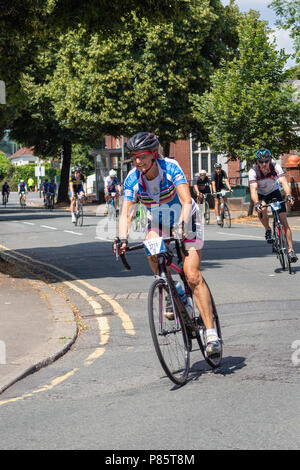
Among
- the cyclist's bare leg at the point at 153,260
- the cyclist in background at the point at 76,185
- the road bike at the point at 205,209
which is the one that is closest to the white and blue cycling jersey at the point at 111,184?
the cyclist in background at the point at 76,185

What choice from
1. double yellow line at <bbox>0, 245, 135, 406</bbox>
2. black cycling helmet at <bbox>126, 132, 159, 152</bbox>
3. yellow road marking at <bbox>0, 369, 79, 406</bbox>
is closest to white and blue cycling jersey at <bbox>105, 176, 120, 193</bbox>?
double yellow line at <bbox>0, 245, 135, 406</bbox>

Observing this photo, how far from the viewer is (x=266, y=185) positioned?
1234 cm

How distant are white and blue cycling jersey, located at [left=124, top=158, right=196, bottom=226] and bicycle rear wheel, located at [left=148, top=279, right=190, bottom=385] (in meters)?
0.65

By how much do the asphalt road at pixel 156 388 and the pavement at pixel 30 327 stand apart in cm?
13

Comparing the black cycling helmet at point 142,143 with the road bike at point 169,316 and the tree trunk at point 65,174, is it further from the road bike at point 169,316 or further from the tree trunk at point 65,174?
the tree trunk at point 65,174

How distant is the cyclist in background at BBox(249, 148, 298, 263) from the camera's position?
1177cm

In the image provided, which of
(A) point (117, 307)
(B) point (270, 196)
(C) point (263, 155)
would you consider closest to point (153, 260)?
(A) point (117, 307)

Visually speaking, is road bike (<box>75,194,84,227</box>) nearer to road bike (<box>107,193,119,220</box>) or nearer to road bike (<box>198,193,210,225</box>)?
road bike (<box>107,193,119,220</box>)

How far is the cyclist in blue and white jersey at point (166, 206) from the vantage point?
5.80 m

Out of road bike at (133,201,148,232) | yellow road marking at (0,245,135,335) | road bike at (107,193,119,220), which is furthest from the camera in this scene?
road bike at (107,193,119,220)

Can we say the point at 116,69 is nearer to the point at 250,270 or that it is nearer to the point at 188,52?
the point at 188,52

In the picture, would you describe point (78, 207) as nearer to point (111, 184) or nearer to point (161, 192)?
point (111, 184)
